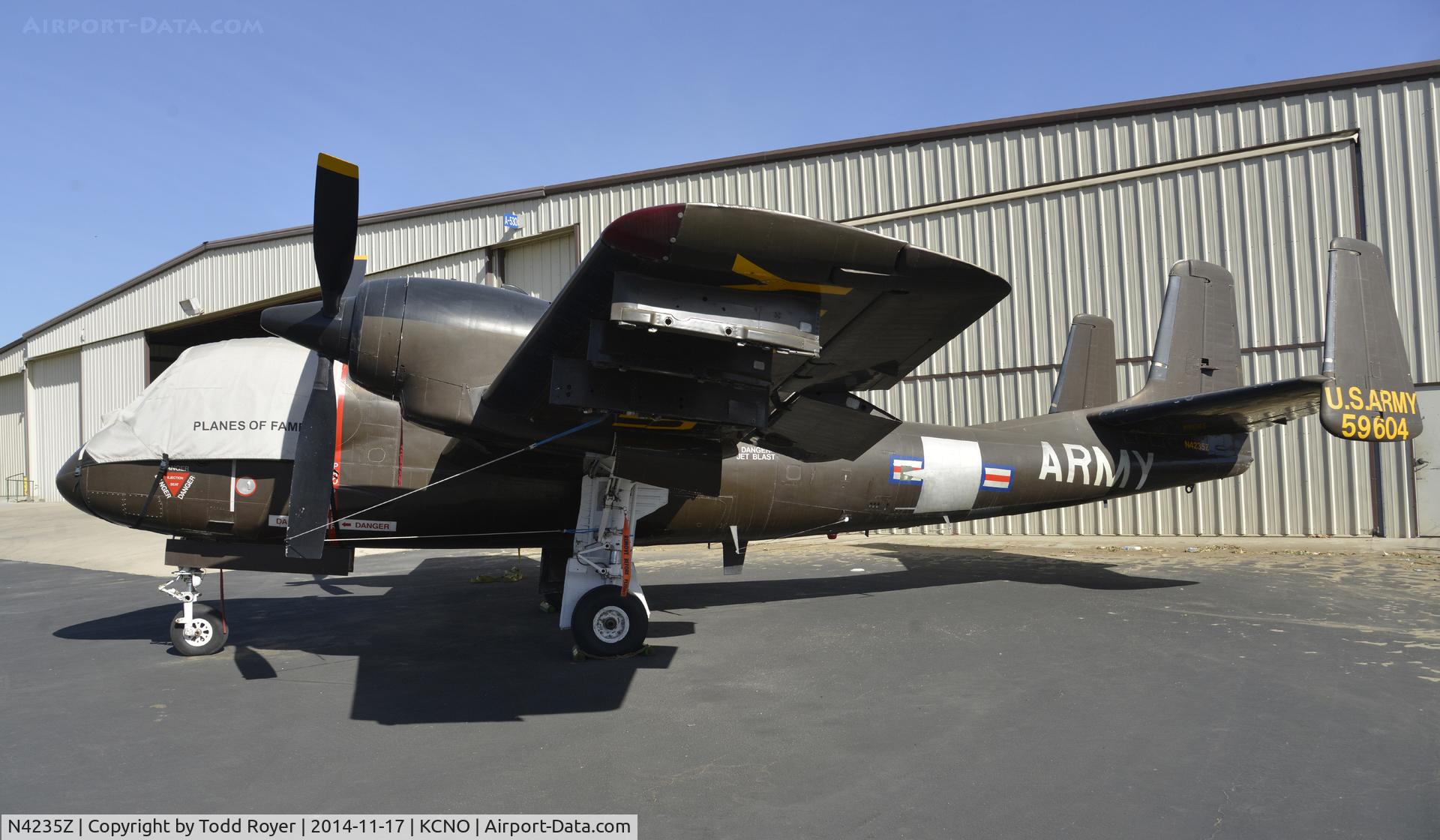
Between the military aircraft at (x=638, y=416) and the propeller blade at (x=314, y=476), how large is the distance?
0.07 feet

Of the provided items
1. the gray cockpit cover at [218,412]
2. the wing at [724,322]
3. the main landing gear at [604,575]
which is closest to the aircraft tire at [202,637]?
the gray cockpit cover at [218,412]

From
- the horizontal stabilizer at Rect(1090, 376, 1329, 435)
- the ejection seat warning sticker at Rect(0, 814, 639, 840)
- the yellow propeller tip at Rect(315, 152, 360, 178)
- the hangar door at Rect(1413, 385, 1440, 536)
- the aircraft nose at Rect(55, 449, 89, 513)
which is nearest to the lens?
the ejection seat warning sticker at Rect(0, 814, 639, 840)

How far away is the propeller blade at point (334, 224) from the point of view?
20.7 feet

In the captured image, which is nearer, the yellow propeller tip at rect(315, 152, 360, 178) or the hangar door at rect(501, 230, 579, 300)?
the yellow propeller tip at rect(315, 152, 360, 178)

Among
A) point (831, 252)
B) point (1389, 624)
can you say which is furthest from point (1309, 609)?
point (831, 252)

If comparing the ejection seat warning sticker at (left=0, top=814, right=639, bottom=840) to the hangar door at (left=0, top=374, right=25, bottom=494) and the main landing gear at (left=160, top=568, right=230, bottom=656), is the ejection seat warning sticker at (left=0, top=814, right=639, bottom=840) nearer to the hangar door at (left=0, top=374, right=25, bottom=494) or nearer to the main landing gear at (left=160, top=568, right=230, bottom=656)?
the main landing gear at (left=160, top=568, right=230, bottom=656)

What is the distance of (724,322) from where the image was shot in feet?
14.6

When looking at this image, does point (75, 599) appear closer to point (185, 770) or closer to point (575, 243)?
point (185, 770)

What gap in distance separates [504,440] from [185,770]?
3273 millimetres

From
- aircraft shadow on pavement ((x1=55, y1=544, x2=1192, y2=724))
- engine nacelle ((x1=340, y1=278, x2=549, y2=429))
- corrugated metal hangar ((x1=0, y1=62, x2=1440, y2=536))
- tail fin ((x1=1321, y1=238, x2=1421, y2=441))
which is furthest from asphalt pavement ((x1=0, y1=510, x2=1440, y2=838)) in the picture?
corrugated metal hangar ((x1=0, y1=62, x2=1440, y2=536))

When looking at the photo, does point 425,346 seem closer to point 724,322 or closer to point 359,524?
point 359,524

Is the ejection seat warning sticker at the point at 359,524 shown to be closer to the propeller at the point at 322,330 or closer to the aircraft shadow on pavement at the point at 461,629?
the propeller at the point at 322,330

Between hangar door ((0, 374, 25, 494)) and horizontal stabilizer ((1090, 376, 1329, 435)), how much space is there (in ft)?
147

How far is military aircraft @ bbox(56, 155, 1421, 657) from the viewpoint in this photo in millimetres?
4492
